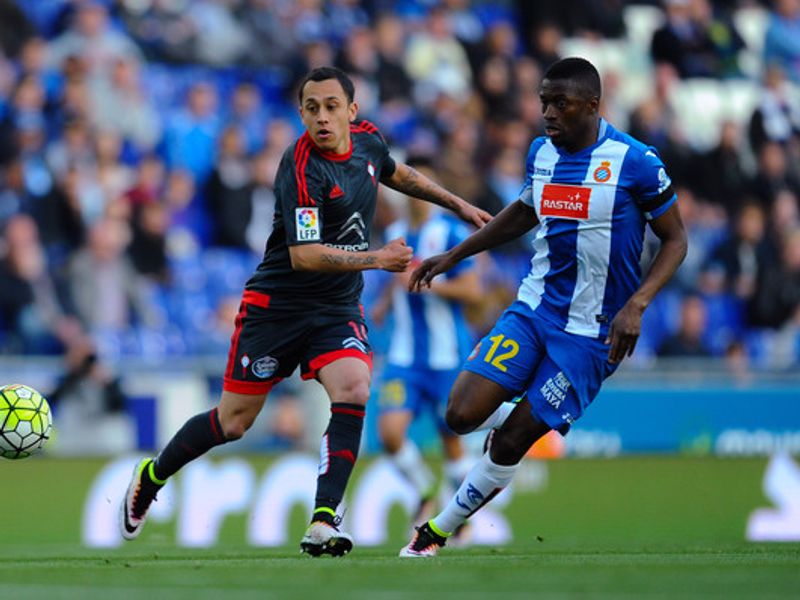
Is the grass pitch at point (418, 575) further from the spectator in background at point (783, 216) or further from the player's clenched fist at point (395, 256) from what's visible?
the spectator in background at point (783, 216)

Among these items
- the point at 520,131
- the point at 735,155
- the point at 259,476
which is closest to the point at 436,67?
the point at 520,131

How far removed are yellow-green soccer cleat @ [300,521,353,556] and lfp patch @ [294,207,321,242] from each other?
1.38 m

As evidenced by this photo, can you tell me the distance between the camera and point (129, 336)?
14258 mm

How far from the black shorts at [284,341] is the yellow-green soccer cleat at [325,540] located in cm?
93

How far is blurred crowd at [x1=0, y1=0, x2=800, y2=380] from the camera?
47.6ft

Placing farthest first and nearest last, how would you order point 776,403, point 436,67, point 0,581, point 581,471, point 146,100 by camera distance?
point 436,67, point 146,100, point 776,403, point 581,471, point 0,581

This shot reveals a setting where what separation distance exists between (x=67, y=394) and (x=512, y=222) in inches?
199

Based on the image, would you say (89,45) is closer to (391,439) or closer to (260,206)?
(260,206)

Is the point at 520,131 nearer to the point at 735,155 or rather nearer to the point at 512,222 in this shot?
the point at 735,155

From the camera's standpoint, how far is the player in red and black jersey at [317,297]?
8.20 metres

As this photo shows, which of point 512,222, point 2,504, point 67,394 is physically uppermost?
point 512,222

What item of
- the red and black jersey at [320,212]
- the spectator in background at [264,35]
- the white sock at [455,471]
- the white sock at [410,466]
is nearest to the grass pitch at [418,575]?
the red and black jersey at [320,212]

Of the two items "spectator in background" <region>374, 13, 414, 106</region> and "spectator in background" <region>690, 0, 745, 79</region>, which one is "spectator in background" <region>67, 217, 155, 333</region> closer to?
"spectator in background" <region>374, 13, 414, 106</region>

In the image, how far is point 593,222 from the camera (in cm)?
823
